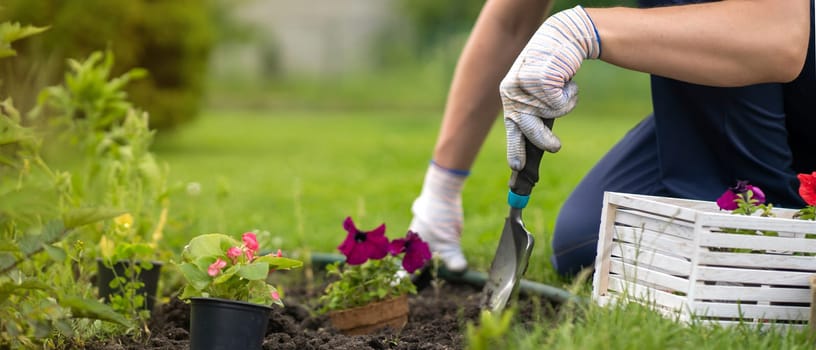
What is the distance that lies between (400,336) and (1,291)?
2.58ft

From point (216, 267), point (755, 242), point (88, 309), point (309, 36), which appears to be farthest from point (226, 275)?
point (309, 36)

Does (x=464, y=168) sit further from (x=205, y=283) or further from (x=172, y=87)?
(x=172, y=87)

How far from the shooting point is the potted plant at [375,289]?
1939mm

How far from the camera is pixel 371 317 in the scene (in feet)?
6.37

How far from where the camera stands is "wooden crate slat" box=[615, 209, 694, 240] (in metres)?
1.47

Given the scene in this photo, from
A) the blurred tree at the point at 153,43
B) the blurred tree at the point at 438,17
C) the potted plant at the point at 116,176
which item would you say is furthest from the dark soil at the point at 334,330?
→ the blurred tree at the point at 438,17

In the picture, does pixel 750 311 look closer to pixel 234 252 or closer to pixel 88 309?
pixel 234 252

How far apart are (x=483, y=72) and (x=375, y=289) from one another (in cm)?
66

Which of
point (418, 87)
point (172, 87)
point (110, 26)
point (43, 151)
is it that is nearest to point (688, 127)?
point (43, 151)

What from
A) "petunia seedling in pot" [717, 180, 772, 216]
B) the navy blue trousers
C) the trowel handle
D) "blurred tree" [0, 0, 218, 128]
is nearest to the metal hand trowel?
the trowel handle

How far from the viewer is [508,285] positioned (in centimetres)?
185

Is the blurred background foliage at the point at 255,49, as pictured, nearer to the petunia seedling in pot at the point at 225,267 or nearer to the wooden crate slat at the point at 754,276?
the wooden crate slat at the point at 754,276

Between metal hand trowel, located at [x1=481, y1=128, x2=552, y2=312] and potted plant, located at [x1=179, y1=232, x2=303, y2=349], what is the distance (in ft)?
1.57

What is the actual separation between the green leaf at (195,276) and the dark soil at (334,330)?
20 cm
